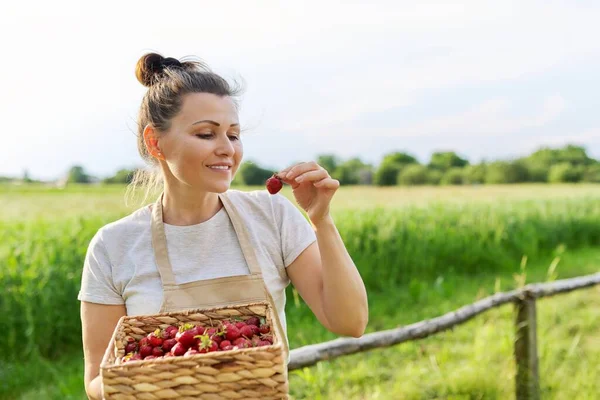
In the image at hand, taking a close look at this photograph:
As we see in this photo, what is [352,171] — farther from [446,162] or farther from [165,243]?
[165,243]

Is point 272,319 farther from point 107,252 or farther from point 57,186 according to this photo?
point 57,186

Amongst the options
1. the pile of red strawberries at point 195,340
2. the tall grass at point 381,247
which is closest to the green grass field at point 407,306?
the tall grass at point 381,247

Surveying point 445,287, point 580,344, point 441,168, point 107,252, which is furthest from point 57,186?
point 107,252

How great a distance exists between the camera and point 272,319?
1.46 metres

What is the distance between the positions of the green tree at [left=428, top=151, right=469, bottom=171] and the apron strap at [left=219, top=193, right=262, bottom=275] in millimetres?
29569

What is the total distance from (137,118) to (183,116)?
10.8 inches

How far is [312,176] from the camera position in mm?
1530

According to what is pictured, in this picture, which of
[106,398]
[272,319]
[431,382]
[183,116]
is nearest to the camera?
[106,398]

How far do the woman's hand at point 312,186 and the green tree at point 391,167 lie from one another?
26.4 meters

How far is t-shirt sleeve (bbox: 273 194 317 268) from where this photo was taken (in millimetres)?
1771

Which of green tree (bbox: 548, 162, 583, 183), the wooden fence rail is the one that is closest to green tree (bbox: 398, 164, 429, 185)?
green tree (bbox: 548, 162, 583, 183)

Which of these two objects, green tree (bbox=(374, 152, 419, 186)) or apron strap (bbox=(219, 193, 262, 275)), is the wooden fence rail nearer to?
apron strap (bbox=(219, 193, 262, 275))

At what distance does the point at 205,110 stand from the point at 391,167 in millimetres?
30711

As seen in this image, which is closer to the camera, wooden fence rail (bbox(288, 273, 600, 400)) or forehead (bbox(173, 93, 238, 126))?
forehead (bbox(173, 93, 238, 126))
